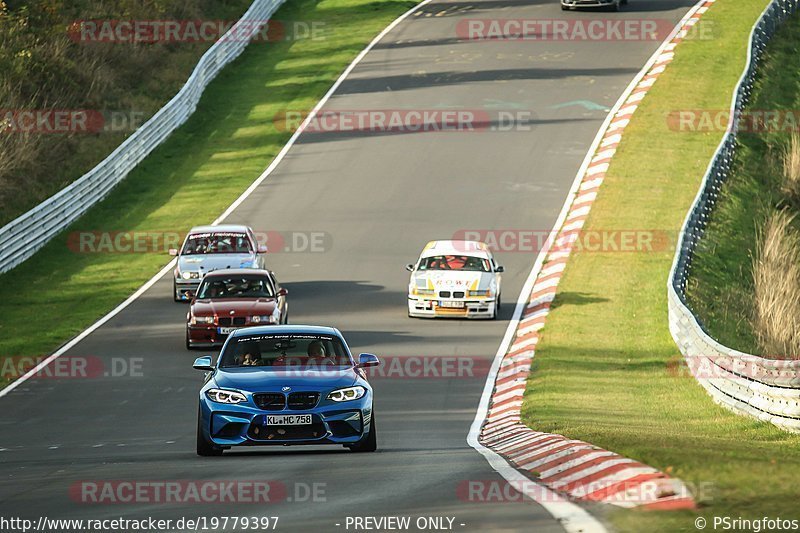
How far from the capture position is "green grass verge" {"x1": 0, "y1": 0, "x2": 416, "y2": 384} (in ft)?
102

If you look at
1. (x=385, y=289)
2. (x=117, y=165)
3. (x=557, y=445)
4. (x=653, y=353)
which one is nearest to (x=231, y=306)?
(x=385, y=289)

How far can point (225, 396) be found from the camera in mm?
15133

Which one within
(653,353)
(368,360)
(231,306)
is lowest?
(653,353)

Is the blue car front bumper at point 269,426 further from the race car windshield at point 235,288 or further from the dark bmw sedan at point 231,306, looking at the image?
the race car windshield at point 235,288

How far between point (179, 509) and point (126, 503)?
65 centimetres

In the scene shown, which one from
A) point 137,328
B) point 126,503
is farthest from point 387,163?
point 126,503

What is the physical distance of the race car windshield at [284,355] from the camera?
1599 centimetres

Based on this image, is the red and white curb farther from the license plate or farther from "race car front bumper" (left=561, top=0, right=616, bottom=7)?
"race car front bumper" (left=561, top=0, right=616, bottom=7)

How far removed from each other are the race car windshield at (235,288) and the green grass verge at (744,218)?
9572 mm

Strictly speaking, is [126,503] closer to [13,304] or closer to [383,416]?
[383,416]

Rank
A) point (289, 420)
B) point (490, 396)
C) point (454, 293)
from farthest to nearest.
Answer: point (454, 293), point (490, 396), point (289, 420)

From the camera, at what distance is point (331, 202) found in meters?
40.2

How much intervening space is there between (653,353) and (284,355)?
38.7ft

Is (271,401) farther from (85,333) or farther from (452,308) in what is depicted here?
(452,308)
